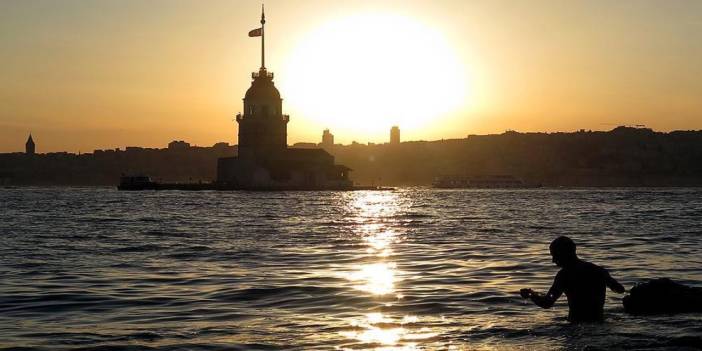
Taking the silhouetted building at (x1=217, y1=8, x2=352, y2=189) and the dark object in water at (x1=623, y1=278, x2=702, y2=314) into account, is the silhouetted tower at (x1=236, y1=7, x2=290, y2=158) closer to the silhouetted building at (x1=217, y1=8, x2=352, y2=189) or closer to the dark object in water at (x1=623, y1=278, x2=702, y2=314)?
the silhouetted building at (x1=217, y1=8, x2=352, y2=189)

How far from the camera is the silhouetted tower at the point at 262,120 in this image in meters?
138

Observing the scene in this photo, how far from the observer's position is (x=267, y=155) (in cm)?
14275

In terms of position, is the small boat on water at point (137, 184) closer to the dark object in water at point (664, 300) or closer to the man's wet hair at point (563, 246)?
the dark object in water at point (664, 300)

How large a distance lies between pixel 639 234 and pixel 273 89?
106 meters

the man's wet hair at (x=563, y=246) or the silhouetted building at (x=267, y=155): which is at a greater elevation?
the silhouetted building at (x=267, y=155)

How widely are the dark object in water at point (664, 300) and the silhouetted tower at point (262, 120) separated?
12468cm

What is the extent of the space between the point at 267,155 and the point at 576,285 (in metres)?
131

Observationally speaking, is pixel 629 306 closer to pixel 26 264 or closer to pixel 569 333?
pixel 569 333

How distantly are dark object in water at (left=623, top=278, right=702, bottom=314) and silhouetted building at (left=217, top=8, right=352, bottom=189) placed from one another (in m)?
121

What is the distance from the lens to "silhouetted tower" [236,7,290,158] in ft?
453

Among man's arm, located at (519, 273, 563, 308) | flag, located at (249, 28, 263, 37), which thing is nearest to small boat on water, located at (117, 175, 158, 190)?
flag, located at (249, 28, 263, 37)

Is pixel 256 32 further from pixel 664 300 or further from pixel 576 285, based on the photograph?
pixel 576 285

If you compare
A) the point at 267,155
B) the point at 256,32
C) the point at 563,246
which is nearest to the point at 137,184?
the point at 267,155

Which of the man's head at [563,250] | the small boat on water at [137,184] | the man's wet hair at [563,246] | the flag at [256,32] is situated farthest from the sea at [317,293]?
the small boat on water at [137,184]
